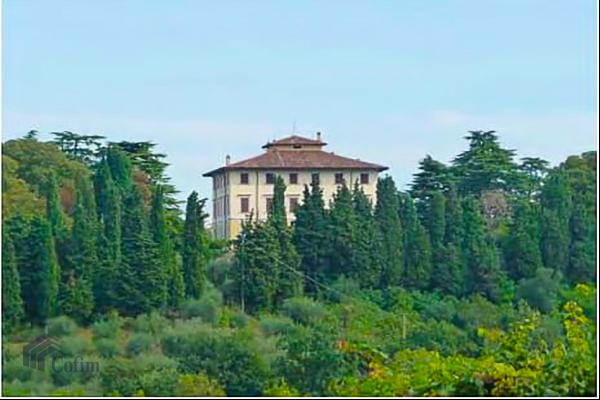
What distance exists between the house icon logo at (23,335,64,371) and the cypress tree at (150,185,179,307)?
3.03 feet

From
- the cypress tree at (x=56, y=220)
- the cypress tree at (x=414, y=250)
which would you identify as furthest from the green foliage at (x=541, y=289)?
the cypress tree at (x=56, y=220)

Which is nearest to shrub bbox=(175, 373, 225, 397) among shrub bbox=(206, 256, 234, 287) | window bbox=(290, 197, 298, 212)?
shrub bbox=(206, 256, 234, 287)

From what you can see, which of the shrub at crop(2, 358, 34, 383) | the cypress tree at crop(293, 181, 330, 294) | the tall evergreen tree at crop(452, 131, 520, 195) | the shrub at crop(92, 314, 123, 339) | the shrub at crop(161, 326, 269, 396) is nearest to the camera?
the shrub at crop(2, 358, 34, 383)

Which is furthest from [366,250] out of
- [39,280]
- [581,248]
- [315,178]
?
[39,280]

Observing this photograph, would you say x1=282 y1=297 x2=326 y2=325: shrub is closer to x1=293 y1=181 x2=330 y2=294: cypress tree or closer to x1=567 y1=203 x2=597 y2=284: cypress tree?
x1=293 y1=181 x2=330 y2=294: cypress tree

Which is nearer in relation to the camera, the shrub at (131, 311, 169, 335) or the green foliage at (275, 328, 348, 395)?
the green foliage at (275, 328, 348, 395)

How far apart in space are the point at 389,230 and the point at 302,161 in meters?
0.92

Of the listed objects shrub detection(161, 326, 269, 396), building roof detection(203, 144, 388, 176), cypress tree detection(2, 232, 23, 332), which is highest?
building roof detection(203, 144, 388, 176)

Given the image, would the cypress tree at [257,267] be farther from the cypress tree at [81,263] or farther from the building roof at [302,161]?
the cypress tree at [81,263]

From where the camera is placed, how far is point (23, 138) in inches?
248

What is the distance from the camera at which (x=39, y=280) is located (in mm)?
5203

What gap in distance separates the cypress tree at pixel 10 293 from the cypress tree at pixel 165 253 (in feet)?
2.94

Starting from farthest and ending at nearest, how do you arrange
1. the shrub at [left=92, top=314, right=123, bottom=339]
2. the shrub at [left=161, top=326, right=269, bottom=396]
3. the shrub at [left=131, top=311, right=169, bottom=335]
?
1. the shrub at [left=131, top=311, right=169, bottom=335]
2. the shrub at [left=92, top=314, right=123, bottom=339]
3. the shrub at [left=161, top=326, right=269, bottom=396]

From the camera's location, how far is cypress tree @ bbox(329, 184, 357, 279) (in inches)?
282
